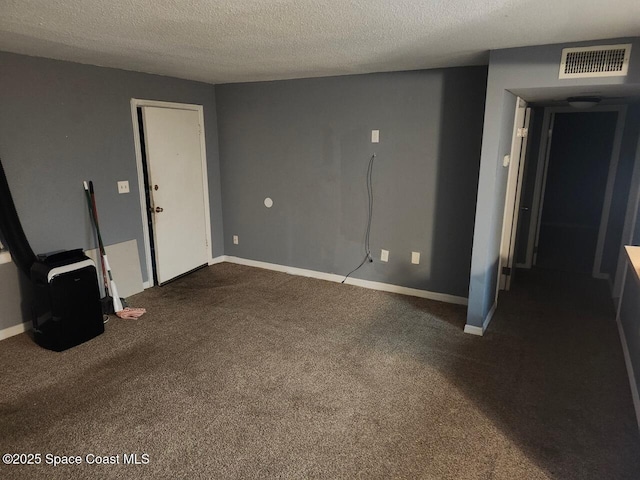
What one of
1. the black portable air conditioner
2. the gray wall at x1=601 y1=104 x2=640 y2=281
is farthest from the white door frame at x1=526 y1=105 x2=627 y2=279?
the black portable air conditioner

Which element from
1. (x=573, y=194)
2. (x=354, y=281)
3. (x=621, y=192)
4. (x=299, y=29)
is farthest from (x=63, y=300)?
(x=573, y=194)

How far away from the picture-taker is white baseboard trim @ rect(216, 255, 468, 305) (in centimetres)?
404

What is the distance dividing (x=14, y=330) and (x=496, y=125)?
162 inches

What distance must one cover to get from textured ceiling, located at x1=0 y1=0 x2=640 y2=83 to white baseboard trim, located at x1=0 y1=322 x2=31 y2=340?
2.14 meters

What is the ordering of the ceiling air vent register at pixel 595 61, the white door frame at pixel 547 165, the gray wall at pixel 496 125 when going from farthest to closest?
the white door frame at pixel 547 165 < the gray wall at pixel 496 125 < the ceiling air vent register at pixel 595 61

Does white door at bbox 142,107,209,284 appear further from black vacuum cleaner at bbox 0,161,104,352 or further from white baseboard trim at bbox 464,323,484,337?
white baseboard trim at bbox 464,323,484,337

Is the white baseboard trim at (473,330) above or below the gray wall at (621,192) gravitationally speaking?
below

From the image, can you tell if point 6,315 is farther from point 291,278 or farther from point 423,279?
point 423,279

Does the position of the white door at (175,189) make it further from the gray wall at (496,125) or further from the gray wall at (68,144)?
the gray wall at (496,125)

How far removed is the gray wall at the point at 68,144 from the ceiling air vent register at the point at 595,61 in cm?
364

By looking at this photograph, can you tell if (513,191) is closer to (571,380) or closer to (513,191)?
(513,191)

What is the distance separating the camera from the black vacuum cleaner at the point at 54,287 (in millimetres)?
3029

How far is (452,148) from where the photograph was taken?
12.2 ft

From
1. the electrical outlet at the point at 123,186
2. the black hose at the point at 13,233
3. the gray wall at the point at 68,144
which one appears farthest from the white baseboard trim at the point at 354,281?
the black hose at the point at 13,233
